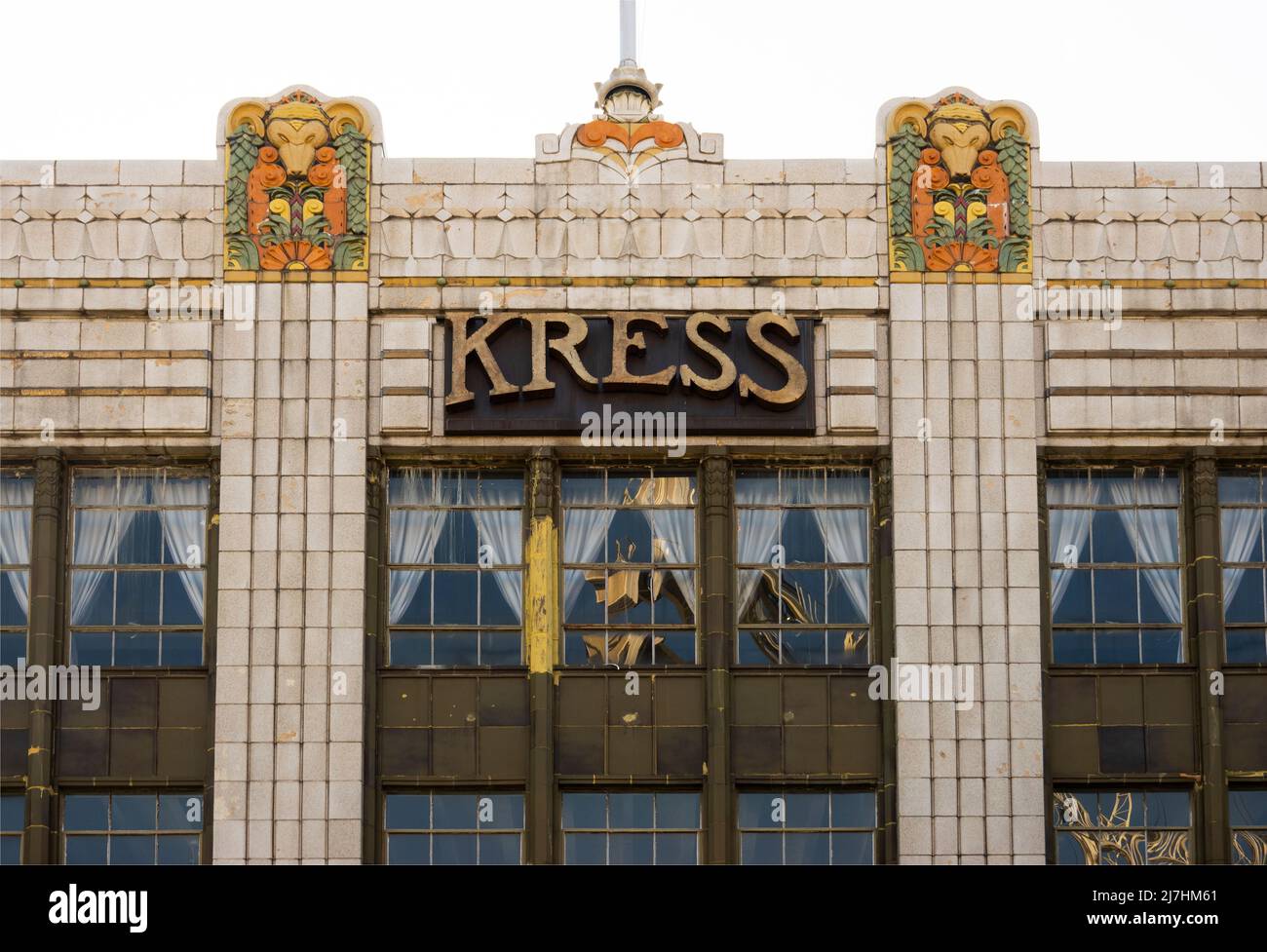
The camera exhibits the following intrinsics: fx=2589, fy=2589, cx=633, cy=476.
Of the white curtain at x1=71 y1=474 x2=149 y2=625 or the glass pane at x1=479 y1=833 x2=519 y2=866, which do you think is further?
the white curtain at x1=71 y1=474 x2=149 y2=625

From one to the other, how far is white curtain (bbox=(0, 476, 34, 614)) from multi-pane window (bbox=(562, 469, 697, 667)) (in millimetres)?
7669

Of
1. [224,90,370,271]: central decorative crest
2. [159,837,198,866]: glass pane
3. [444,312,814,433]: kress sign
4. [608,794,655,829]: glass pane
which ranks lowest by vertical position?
[159,837,198,866]: glass pane

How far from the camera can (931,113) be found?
1499 inches

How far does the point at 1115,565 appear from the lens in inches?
1469

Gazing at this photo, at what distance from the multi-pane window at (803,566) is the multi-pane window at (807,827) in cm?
194

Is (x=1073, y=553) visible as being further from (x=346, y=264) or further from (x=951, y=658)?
(x=346, y=264)

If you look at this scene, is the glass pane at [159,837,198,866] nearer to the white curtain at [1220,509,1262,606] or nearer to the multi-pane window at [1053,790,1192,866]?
the multi-pane window at [1053,790,1192,866]

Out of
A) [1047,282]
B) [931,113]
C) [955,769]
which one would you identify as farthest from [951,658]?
[931,113]

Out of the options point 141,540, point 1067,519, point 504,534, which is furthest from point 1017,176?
point 141,540

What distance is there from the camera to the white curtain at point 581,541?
37.1 m

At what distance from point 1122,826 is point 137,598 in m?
14.3

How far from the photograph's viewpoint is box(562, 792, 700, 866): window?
36.2m

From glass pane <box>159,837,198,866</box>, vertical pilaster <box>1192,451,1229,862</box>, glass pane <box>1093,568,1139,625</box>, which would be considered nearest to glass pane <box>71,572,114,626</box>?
glass pane <box>159,837,198,866</box>
